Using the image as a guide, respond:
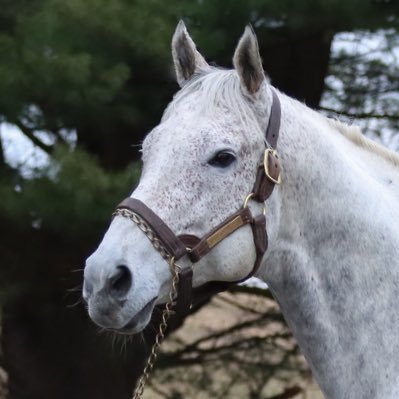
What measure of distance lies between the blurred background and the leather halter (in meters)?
1.24

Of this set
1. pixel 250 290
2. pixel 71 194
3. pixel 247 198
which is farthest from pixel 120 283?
pixel 250 290

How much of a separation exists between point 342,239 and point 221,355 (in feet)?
10.7

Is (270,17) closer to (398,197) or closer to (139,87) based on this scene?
(139,87)

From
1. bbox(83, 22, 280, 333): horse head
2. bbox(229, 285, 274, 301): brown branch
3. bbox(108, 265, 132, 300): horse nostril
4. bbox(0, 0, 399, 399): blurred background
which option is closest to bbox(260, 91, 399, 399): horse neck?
bbox(83, 22, 280, 333): horse head

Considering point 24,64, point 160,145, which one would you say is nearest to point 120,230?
point 160,145

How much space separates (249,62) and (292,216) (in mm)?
401

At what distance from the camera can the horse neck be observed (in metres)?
2.21

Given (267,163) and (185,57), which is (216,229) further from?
(185,57)

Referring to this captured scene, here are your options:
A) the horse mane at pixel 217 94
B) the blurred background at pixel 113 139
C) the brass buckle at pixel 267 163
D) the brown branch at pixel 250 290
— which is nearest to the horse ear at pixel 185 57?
the horse mane at pixel 217 94

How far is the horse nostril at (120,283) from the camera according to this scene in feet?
6.43

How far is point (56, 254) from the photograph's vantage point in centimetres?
461

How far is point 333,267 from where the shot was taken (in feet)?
7.36

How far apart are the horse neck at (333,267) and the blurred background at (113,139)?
1.27 metres

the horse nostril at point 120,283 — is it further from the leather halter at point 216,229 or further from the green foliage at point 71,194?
the green foliage at point 71,194
